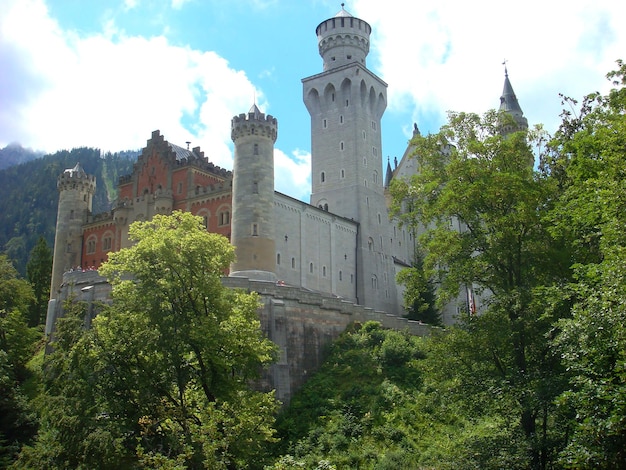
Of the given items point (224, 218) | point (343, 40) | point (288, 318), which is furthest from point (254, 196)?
point (343, 40)

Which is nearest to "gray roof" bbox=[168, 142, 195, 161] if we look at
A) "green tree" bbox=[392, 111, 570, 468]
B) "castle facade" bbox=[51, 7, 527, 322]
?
"castle facade" bbox=[51, 7, 527, 322]

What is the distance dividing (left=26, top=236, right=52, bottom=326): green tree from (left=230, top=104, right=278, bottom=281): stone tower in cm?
2334

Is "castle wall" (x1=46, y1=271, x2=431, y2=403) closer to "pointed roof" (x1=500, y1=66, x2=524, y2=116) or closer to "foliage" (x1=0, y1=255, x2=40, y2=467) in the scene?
"foliage" (x1=0, y1=255, x2=40, y2=467)

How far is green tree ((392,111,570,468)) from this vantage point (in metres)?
21.6

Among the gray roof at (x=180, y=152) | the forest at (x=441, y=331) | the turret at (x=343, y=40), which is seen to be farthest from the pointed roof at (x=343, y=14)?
the forest at (x=441, y=331)

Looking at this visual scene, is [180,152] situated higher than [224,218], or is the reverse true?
[180,152]

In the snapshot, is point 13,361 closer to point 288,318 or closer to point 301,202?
point 288,318

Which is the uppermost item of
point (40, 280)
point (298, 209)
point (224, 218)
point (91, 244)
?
point (298, 209)

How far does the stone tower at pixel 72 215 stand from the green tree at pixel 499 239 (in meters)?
39.3

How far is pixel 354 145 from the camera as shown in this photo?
62.6 m

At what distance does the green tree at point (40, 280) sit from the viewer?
5906cm

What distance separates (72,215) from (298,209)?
1998 centimetres

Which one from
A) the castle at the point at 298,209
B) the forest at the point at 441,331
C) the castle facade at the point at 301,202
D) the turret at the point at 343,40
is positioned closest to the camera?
the forest at the point at 441,331

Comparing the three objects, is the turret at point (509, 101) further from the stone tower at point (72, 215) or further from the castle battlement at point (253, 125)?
the stone tower at point (72, 215)
